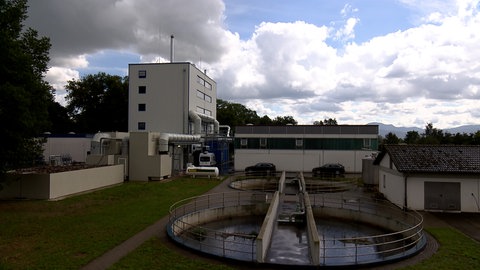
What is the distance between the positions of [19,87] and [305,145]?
119ft

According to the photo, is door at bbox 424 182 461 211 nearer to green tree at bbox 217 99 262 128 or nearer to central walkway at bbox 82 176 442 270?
central walkway at bbox 82 176 442 270

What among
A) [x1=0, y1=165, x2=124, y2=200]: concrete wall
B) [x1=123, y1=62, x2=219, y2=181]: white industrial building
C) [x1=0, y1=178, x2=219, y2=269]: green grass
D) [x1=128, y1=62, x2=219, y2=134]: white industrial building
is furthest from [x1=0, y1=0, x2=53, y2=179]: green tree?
[x1=128, y1=62, x2=219, y2=134]: white industrial building

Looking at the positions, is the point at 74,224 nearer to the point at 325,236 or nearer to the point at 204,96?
the point at 325,236

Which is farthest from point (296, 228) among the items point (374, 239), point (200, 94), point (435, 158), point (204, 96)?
point (204, 96)

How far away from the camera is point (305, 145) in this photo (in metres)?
51.0

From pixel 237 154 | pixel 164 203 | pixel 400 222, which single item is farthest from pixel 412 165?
pixel 237 154

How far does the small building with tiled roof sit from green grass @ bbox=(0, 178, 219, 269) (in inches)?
610

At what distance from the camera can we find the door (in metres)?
24.9

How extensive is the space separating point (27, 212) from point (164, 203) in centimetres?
828

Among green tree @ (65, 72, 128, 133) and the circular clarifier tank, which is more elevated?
green tree @ (65, 72, 128, 133)

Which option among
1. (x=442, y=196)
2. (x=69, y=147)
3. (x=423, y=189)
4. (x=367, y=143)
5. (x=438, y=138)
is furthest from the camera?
(x=438, y=138)

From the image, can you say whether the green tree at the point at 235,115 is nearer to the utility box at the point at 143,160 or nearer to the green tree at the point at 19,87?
the utility box at the point at 143,160

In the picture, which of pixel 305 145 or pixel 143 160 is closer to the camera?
pixel 143 160

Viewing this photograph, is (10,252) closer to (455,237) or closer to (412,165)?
(455,237)
